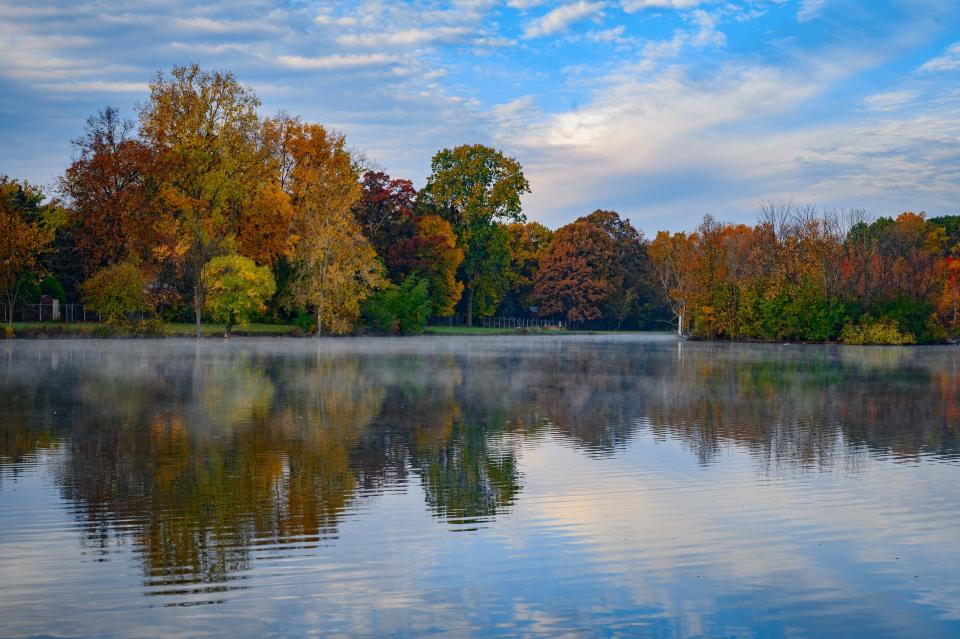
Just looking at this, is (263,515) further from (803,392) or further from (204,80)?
(204,80)

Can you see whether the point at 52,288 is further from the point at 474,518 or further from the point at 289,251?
the point at 474,518

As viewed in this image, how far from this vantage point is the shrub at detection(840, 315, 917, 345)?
217ft

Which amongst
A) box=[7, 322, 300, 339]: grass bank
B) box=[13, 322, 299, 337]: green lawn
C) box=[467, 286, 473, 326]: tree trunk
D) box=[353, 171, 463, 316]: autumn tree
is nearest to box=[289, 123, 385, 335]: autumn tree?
box=[13, 322, 299, 337]: green lawn

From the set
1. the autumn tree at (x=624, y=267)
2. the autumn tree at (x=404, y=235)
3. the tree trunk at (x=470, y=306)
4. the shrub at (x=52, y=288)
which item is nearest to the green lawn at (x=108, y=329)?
the shrub at (x=52, y=288)

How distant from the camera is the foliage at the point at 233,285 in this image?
6291 centimetres

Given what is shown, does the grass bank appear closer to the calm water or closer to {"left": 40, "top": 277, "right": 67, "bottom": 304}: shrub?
{"left": 40, "top": 277, "right": 67, "bottom": 304}: shrub

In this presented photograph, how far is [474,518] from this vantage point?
9180mm

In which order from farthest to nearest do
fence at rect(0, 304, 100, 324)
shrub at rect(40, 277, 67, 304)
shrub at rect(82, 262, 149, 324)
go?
shrub at rect(40, 277, 67, 304) → fence at rect(0, 304, 100, 324) → shrub at rect(82, 262, 149, 324)

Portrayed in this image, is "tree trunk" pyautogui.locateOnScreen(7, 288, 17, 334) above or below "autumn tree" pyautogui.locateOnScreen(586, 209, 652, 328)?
below

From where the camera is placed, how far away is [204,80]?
65.9 m

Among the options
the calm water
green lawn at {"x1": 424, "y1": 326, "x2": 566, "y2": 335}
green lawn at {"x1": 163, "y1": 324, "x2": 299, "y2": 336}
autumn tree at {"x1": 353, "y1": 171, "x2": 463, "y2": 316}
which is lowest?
the calm water

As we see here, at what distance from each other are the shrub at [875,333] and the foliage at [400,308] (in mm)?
32937

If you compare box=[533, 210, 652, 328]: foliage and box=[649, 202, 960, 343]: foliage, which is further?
box=[533, 210, 652, 328]: foliage

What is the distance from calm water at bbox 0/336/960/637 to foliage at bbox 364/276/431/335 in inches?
2076
